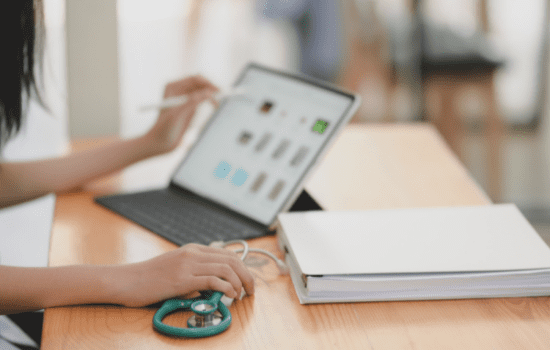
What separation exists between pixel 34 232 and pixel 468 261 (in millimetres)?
872

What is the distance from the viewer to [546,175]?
2861 millimetres

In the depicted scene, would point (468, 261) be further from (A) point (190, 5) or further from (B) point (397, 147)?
(A) point (190, 5)

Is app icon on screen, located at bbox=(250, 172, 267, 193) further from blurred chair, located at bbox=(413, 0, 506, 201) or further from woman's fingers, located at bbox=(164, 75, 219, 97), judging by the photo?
blurred chair, located at bbox=(413, 0, 506, 201)

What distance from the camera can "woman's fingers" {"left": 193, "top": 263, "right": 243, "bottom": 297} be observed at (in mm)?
643

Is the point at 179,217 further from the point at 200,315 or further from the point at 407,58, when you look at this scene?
the point at 407,58

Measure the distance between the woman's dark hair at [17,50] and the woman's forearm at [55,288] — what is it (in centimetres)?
44

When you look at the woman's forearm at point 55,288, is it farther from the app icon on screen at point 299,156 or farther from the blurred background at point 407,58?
the blurred background at point 407,58

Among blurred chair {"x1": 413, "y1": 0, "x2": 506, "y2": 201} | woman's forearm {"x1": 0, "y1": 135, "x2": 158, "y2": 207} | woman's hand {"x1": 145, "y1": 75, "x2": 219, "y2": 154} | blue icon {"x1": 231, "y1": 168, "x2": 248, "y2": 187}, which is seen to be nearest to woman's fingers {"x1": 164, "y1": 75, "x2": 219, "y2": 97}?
woman's hand {"x1": 145, "y1": 75, "x2": 219, "y2": 154}

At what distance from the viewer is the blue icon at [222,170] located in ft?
3.29

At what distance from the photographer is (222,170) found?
1.01m

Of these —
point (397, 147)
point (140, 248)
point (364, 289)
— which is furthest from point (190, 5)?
point (364, 289)

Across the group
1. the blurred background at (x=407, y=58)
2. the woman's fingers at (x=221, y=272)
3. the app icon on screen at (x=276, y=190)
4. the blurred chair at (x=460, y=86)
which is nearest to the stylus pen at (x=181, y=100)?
the app icon on screen at (x=276, y=190)

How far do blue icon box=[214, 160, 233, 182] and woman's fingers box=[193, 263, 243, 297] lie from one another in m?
0.37

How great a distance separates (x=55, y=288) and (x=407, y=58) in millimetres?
2349
